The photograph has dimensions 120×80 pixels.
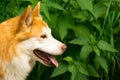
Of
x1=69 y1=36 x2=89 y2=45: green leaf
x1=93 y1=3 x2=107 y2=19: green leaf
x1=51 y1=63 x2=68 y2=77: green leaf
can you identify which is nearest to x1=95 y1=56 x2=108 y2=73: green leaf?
x1=69 y1=36 x2=89 y2=45: green leaf

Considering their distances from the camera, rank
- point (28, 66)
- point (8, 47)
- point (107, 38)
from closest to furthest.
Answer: point (8, 47)
point (28, 66)
point (107, 38)

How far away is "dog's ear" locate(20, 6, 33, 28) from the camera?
473 cm

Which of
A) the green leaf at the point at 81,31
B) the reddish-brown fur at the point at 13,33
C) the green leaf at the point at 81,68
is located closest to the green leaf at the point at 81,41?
the green leaf at the point at 81,31

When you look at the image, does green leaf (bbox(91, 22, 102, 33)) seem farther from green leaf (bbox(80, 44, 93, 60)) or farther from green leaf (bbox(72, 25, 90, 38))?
green leaf (bbox(80, 44, 93, 60))

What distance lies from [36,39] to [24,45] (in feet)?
0.45

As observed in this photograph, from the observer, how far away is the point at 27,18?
4816 mm

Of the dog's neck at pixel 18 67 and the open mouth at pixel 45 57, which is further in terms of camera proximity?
the open mouth at pixel 45 57

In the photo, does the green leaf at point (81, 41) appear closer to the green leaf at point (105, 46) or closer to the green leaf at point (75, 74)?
the green leaf at point (105, 46)

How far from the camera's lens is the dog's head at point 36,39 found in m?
4.80

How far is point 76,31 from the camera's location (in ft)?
18.8

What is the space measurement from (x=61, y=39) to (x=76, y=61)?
0.32m

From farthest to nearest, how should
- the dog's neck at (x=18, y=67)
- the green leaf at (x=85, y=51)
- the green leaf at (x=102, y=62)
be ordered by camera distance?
the green leaf at (x=102, y=62) → the green leaf at (x=85, y=51) → the dog's neck at (x=18, y=67)

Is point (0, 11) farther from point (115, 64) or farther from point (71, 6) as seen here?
point (115, 64)

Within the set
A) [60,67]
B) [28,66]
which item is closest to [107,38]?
[60,67]
